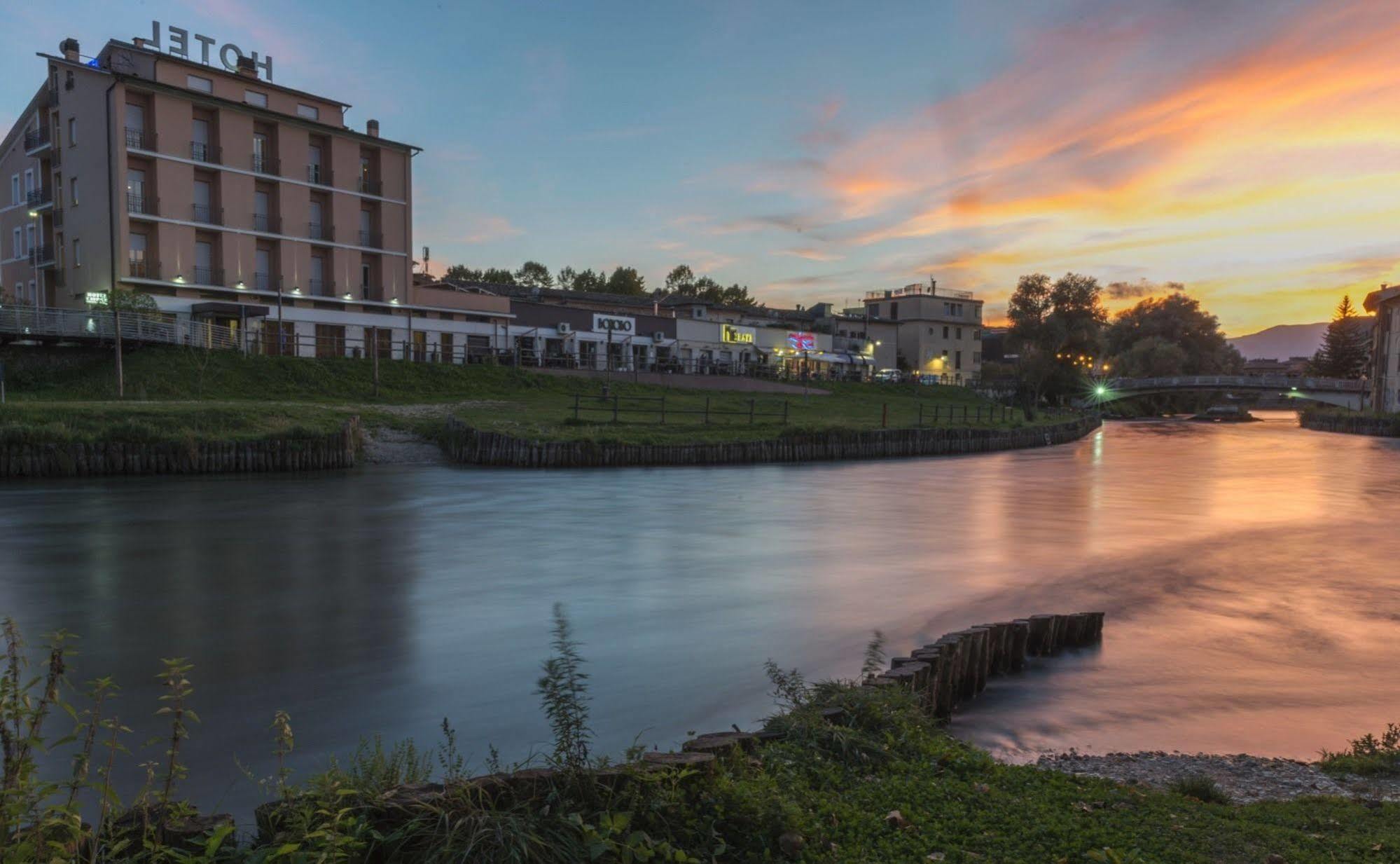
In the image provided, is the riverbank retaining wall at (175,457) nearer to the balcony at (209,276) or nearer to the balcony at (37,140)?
the balcony at (209,276)

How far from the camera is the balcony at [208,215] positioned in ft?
183

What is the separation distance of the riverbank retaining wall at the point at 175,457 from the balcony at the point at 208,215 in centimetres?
3211

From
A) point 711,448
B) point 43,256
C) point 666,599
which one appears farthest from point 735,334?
point 666,599

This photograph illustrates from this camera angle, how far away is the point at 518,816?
16.1 ft

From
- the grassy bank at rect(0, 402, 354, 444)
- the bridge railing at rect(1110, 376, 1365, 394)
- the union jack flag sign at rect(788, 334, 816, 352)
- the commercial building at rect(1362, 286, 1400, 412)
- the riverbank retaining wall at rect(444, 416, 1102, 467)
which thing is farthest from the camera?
the bridge railing at rect(1110, 376, 1365, 394)

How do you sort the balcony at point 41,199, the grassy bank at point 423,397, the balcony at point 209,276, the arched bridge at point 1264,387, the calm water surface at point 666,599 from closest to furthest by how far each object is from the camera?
1. the calm water surface at point 666,599
2. the grassy bank at point 423,397
3. the balcony at point 209,276
4. the balcony at point 41,199
5. the arched bridge at point 1264,387

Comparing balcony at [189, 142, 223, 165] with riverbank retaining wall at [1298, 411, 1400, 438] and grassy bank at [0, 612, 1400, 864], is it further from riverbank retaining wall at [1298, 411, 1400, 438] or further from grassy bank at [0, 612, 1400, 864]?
riverbank retaining wall at [1298, 411, 1400, 438]

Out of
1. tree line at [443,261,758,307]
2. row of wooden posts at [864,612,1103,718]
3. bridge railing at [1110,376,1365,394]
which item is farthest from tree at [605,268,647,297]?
row of wooden posts at [864,612,1103,718]

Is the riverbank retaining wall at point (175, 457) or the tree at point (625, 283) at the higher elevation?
the tree at point (625, 283)

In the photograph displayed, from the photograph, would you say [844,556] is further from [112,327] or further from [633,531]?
[112,327]

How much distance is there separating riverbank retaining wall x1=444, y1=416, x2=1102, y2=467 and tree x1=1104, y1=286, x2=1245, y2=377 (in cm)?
8747

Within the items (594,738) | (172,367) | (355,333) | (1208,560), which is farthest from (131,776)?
(355,333)

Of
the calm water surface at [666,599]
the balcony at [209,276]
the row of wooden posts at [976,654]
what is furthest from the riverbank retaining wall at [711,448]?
the balcony at [209,276]

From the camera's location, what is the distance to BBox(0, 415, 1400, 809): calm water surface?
29.8 ft
